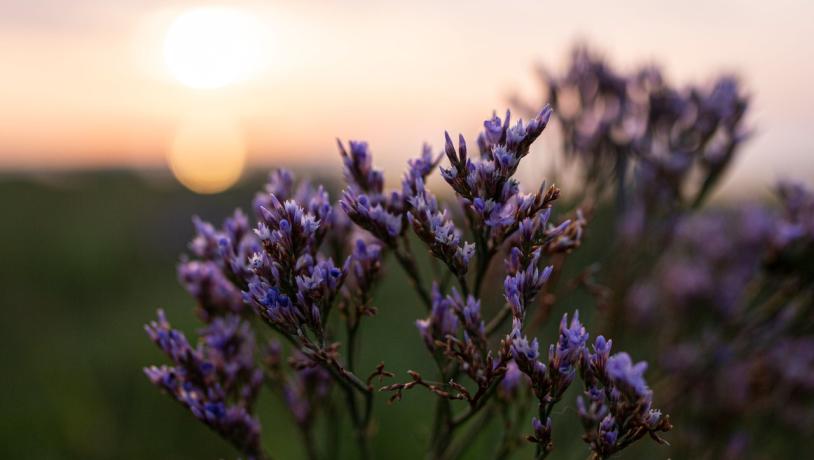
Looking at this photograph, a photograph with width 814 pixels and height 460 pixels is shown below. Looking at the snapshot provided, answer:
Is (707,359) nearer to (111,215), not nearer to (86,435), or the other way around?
(86,435)

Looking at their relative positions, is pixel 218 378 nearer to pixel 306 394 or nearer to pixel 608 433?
pixel 306 394

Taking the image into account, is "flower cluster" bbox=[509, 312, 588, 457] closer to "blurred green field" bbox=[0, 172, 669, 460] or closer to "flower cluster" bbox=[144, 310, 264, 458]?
"blurred green field" bbox=[0, 172, 669, 460]

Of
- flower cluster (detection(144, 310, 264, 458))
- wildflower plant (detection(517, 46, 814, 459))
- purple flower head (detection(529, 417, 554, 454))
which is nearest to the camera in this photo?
purple flower head (detection(529, 417, 554, 454))

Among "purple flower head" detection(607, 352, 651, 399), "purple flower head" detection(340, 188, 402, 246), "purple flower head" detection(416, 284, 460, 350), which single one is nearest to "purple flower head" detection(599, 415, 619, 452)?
"purple flower head" detection(607, 352, 651, 399)

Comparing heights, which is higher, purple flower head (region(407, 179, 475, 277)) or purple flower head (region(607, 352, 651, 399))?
purple flower head (region(407, 179, 475, 277))

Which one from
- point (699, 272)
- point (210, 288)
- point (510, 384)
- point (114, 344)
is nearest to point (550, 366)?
point (510, 384)

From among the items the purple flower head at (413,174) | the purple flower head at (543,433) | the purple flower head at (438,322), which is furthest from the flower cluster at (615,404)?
the purple flower head at (413,174)

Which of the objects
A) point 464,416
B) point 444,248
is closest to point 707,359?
→ point 464,416

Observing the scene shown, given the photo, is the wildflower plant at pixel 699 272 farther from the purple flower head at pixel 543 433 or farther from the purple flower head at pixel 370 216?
the purple flower head at pixel 543 433

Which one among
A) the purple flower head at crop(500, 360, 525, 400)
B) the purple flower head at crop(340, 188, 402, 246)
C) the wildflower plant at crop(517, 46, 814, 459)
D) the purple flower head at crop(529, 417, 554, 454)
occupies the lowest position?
the purple flower head at crop(529, 417, 554, 454)
